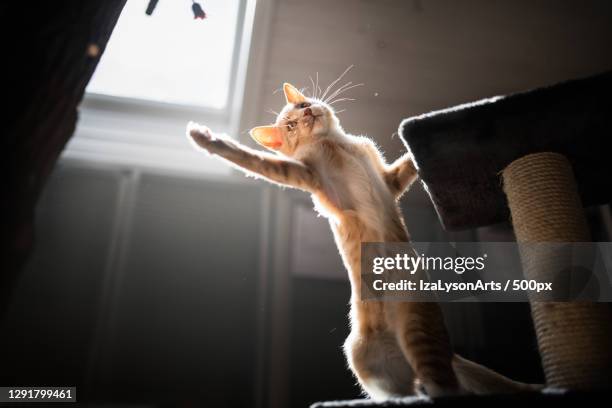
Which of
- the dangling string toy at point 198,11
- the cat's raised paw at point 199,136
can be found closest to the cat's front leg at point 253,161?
the cat's raised paw at point 199,136

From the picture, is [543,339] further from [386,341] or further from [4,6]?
[4,6]

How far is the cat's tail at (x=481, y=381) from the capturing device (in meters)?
1.18

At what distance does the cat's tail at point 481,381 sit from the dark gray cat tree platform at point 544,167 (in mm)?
86

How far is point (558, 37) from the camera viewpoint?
2188mm

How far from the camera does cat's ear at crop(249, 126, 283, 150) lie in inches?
68.8

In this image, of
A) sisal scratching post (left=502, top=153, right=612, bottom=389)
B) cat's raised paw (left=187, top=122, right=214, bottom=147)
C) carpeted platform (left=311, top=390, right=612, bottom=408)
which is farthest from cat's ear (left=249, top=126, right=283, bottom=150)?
carpeted platform (left=311, top=390, right=612, bottom=408)

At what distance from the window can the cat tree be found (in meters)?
1.12

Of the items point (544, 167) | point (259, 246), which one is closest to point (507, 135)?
point (544, 167)

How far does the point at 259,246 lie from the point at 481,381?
1553 millimetres

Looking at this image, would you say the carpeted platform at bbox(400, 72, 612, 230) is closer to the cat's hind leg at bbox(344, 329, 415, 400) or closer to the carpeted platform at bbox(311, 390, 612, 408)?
the cat's hind leg at bbox(344, 329, 415, 400)

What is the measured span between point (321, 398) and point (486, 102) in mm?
1599

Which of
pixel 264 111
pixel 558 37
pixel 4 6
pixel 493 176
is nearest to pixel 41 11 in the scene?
pixel 4 6

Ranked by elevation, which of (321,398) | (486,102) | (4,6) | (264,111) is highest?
(264,111)

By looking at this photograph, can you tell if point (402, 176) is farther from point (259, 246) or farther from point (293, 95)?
point (259, 246)
